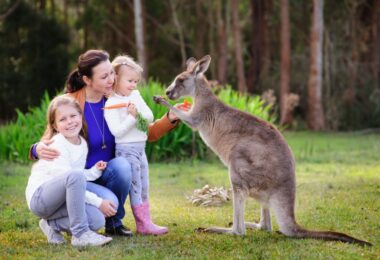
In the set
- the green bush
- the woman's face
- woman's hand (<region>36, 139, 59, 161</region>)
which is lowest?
the green bush

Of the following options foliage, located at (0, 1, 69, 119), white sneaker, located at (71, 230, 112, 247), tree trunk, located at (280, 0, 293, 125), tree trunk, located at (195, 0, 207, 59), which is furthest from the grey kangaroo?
tree trunk, located at (195, 0, 207, 59)

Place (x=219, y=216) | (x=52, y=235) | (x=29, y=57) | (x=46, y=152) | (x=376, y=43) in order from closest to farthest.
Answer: (x=46, y=152), (x=52, y=235), (x=219, y=216), (x=376, y=43), (x=29, y=57)

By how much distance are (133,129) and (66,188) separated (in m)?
0.81

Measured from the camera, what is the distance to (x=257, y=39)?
2091cm

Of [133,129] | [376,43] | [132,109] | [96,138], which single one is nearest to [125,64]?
[132,109]

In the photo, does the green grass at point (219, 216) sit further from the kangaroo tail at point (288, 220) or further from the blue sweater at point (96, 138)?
the blue sweater at point (96, 138)

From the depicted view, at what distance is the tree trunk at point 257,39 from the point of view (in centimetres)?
2083

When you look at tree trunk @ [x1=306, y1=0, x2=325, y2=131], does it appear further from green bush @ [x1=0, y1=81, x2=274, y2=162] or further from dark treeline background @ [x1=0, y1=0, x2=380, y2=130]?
green bush @ [x1=0, y1=81, x2=274, y2=162]

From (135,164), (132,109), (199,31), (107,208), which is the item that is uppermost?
(199,31)

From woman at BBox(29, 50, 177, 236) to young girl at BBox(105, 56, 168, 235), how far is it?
9 cm

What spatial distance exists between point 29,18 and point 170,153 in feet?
43.7

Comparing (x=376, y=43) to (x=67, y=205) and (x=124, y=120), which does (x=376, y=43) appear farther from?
(x=67, y=205)

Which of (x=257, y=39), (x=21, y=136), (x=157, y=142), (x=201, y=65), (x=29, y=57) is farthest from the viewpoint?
(x=29, y=57)

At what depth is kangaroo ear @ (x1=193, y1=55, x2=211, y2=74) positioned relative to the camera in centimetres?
560
